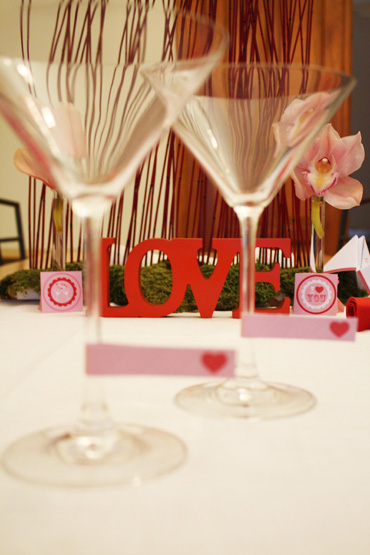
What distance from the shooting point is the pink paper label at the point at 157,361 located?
0.39 m

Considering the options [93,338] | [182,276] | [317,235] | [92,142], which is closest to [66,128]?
[92,142]

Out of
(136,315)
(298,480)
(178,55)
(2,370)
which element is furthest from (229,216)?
(298,480)

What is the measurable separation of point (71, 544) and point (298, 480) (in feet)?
0.49

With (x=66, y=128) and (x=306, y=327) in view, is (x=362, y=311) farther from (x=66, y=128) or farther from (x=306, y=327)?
(x=66, y=128)

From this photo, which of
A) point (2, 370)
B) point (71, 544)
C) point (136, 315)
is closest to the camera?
point (71, 544)

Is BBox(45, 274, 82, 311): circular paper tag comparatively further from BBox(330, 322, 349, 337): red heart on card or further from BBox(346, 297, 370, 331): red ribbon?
BBox(330, 322, 349, 337): red heart on card

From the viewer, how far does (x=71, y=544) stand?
29 cm

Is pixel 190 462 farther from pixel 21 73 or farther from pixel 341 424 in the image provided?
pixel 21 73

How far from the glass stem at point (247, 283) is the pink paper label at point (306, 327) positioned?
1.1 inches

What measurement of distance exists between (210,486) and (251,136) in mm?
303

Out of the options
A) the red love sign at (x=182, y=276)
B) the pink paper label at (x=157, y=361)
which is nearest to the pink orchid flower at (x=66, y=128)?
the pink paper label at (x=157, y=361)

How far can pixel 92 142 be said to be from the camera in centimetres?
37

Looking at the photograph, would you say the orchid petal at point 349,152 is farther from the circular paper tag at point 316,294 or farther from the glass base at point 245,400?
the glass base at point 245,400

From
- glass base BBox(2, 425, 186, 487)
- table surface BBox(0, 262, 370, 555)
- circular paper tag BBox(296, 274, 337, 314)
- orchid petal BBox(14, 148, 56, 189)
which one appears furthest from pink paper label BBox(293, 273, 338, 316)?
glass base BBox(2, 425, 186, 487)
